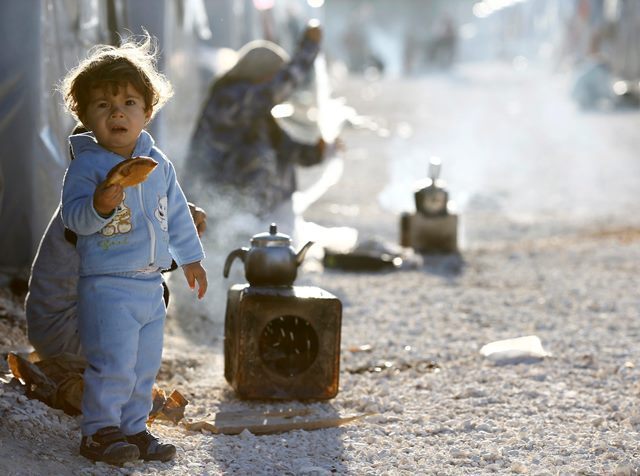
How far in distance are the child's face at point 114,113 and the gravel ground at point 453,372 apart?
0.93 m

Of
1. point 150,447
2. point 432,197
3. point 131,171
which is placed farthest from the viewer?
point 432,197

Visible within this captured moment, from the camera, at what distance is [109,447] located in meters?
2.98

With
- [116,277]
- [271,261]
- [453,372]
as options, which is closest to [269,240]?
[271,261]

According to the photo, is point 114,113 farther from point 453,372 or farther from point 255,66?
point 255,66

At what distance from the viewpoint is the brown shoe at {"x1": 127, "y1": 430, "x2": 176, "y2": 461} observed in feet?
10.2

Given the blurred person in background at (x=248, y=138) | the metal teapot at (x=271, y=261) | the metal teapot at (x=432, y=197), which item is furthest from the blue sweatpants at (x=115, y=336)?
the metal teapot at (x=432, y=197)

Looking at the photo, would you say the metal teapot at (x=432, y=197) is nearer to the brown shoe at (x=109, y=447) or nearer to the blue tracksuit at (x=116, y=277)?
the blue tracksuit at (x=116, y=277)

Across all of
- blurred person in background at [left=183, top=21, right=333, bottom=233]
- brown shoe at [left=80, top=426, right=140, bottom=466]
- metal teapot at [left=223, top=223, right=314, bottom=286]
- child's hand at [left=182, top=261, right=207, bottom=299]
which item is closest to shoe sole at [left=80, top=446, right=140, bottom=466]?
brown shoe at [left=80, top=426, right=140, bottom=466]

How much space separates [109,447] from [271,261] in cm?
122

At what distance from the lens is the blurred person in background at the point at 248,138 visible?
6.93m

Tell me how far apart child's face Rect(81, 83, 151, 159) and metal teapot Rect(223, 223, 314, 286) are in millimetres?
1149

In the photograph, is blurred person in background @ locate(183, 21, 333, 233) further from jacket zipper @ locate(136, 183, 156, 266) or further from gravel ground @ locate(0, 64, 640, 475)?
jacket zipper @ locate(136, 183, 156, 266)

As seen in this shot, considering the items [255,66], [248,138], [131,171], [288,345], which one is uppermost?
[255,66]

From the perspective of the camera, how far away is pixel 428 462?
10.9ft
